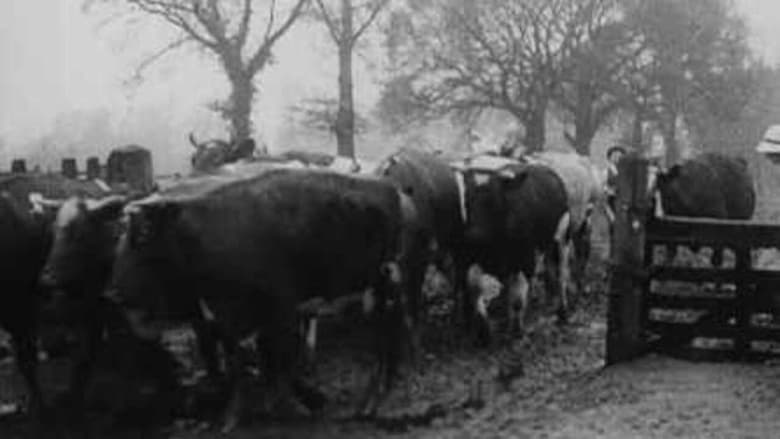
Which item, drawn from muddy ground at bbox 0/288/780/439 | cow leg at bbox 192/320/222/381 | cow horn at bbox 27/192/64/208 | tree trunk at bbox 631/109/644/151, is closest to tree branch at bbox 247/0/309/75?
tree trunk at bbox 631/109/644/151

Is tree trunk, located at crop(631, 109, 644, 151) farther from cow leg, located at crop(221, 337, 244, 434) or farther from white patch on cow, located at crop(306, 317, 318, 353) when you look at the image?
cow leg, located at crop(221, 337, 244, 434)

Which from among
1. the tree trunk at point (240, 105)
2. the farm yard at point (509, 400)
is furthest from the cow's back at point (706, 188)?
the tree trunk at point (240, 105)

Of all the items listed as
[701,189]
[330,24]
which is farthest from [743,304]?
[330,24]

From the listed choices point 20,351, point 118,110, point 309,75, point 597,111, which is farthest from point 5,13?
point 20,351

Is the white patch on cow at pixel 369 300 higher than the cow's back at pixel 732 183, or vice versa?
the cow's back at pixel 732 183

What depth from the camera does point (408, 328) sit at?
33.3 ft

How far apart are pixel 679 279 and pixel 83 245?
534 centimetres

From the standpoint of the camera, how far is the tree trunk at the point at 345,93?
36.4 m

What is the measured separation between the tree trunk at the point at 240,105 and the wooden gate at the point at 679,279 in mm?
28048

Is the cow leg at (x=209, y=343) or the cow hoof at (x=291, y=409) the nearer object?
the cow leg at (x=209, y=343)

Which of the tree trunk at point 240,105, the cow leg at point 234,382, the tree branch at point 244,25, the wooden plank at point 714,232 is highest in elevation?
the tree branch at point 244,25

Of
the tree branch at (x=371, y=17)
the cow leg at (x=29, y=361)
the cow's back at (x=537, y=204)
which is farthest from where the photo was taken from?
the tree branch at (x=371, y=17)

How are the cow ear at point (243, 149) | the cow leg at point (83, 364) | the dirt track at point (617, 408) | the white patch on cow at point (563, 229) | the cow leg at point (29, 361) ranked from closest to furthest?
the dirt track at point (617, 408) → the cow leg at point (83, 364) → the cow leg at point (29, 361) → the white patch on cow at point (563, 229) → the cow ear at point (243, 149)

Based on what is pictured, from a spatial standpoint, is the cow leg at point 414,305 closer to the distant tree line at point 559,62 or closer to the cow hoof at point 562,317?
the cow hoof at point 562,317
